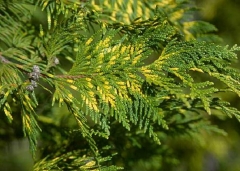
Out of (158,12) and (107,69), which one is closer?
(107,69)

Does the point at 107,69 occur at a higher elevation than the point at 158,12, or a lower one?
lower

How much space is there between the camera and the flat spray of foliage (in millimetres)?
905

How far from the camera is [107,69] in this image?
907 millimetres

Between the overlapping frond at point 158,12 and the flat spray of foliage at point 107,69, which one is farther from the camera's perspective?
the overlapping frond at point 158,12

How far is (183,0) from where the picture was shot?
1.26m

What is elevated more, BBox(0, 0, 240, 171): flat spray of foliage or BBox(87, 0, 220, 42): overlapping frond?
BBox(87, 0, 220, 42): overlapping frond

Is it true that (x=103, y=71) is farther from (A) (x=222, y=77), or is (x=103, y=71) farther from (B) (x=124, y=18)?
(B) (x=124, y=18)

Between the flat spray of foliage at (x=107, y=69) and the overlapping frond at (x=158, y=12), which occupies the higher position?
the overlapping frond at (x=158, y=12)

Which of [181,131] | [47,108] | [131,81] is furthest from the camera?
[47,108]

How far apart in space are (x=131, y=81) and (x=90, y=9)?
0.29 m

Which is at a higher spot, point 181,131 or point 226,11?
point 226,11

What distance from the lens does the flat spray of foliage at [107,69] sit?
90 centimetres

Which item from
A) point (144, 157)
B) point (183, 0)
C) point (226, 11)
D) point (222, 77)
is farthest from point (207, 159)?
point (222, 77)

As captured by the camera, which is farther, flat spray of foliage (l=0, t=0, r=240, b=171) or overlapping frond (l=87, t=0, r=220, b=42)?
overlapping frond (l=87, t=0, r=220, b=42)
